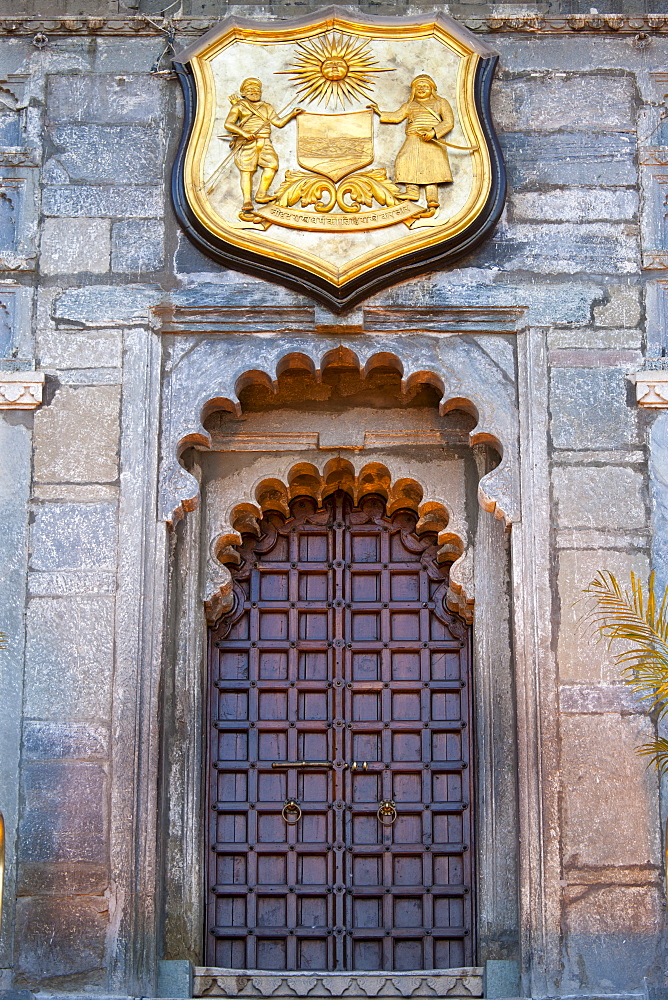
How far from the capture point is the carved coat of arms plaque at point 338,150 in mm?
10680

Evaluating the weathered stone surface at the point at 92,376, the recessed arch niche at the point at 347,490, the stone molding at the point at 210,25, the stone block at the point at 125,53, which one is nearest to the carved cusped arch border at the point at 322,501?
the recessed arch niche at the point at 347,490

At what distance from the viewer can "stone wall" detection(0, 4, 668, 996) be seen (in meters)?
9.66

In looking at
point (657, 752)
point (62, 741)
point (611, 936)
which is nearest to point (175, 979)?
point (62, 741)

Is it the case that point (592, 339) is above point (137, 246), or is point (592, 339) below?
below

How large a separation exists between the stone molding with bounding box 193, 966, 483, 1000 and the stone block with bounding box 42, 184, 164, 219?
415 cm

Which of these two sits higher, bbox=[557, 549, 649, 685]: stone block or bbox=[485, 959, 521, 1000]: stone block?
bbox=[557, 549, 649, 685]: stone block

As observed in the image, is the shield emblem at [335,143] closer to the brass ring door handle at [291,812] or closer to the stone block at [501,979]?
the brass ring door handle at [291,812]

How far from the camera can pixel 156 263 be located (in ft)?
35.3

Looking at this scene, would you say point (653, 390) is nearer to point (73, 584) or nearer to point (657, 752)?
point (657, 752)

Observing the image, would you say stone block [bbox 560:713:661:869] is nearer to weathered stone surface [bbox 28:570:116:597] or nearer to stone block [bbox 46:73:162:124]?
weathered stone surface [bbox 28:570:116:597]

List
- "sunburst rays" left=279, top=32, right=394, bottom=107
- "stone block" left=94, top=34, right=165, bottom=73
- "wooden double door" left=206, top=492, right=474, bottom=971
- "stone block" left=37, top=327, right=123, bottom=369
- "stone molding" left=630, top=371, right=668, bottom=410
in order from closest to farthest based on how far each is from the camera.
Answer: "wooden double door" left=206, top=492, right=474, bottom=971
"stone molding" left=630, top=371, right=668, bottom=410
"stone block" left=37, top=327, right=123, bottom=369
"sunburst rays" left=279, top=32, right=394, bottom=107
"stone block" left=94, top=34, right=165, bottom=73

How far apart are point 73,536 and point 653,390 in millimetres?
3163

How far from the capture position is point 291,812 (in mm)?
10406

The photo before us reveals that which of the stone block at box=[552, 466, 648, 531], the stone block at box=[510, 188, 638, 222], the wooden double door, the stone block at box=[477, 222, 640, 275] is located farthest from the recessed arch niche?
the stone block at box=[510, 188, 638, 222]
